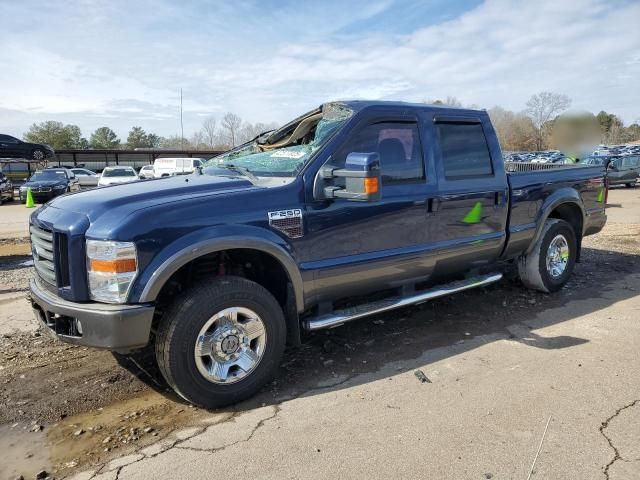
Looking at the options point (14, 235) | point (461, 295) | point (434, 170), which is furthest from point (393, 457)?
point (14, 235)

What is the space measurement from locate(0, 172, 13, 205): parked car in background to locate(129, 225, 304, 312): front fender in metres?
21.6

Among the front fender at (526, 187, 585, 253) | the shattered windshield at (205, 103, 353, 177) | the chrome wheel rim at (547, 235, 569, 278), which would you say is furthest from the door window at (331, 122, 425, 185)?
the chrome wheel rim at (547, 235, 569, 278)

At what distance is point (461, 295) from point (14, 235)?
10241mm

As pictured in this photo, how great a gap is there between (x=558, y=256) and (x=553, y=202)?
0.71 meters

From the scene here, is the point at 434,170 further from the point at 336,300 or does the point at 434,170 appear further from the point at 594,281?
the point at 594,281

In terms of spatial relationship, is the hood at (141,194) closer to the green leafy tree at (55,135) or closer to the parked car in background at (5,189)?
the parked car in background at (5,189)

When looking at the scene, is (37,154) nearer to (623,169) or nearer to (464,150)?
(464,150)

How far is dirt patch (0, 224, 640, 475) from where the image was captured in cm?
315

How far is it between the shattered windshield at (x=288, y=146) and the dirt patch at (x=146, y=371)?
158 cm

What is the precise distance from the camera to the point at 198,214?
326 cm

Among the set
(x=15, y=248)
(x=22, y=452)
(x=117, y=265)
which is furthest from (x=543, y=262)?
(x=15, y=248)

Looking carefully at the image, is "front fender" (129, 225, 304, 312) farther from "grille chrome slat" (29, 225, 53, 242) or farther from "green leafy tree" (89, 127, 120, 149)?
"green leafy tree" (89, 127, 120, 149)

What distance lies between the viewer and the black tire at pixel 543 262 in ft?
18.5

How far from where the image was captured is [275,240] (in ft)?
11.5
